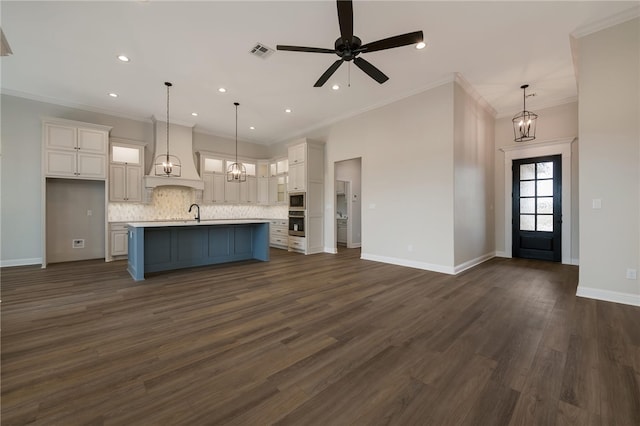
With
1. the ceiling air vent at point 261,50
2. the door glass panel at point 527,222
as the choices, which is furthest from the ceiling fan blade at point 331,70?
the door glass panel at point 527,222

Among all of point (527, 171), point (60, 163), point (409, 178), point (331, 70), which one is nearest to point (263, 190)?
point (60, 163)

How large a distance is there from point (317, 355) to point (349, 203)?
6159mm

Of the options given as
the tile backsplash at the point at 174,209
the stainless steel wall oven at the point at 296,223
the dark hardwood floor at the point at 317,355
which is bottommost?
the dark hardwood floor at the point at 317,355

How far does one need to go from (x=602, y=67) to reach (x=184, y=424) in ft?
18.5

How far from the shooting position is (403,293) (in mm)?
3502

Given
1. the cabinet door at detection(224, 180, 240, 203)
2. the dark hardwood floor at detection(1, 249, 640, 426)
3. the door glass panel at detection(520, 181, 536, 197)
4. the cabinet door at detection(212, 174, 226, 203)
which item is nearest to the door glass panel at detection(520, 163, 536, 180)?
the door glass panel at detection(520, 181, 536, 197)

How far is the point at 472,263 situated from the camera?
5117mm

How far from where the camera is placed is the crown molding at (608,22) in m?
3.04

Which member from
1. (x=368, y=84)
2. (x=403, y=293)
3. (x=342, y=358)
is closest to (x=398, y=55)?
(x=368, y=84)

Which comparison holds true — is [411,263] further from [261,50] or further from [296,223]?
[261,50]

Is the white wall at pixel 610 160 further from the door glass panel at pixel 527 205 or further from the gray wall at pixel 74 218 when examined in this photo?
the gray wall at pixel 74 218

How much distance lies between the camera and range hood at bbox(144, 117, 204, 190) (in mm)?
6375

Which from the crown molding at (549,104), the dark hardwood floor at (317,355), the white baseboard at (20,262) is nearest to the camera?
the dark hardwood floor at (317,355)

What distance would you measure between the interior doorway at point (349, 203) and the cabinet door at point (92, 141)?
5836 millimetres
